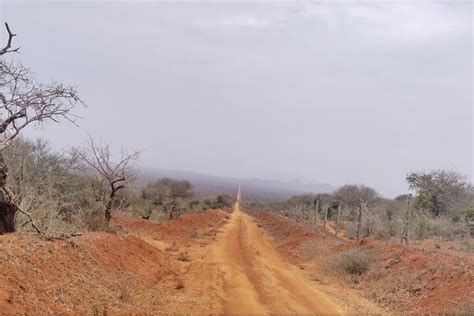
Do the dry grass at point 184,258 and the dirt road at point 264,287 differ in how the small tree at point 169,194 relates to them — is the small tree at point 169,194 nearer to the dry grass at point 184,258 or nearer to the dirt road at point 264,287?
the dry grass at point 184,258

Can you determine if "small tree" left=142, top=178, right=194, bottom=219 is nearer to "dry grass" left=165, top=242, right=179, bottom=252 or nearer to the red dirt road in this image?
"dry grass" left=165, top=242, right=179, bottom=252

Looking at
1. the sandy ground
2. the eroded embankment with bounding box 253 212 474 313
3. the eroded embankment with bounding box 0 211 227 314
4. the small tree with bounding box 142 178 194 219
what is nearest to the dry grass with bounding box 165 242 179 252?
the sandy ground

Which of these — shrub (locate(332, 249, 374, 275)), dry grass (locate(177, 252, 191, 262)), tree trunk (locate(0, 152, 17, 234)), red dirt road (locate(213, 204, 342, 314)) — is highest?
tree trunk (locate(0, 152, 17, 234))

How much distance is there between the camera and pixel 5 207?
1020 cm

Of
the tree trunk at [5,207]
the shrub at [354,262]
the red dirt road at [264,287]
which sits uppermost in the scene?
the tree trunk at [5,207]

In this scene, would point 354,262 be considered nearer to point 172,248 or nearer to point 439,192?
point 172,248

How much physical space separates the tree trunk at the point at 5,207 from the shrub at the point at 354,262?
12.0m

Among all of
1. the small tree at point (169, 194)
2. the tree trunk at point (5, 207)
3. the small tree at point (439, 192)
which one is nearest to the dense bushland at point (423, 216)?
the small tree at point (439, 192)

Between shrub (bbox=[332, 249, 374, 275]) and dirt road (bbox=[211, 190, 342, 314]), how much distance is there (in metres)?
1.68

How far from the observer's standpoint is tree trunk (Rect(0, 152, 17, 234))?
974 cm

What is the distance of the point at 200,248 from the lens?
885 inches

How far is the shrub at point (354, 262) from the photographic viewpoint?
1788 centimetres

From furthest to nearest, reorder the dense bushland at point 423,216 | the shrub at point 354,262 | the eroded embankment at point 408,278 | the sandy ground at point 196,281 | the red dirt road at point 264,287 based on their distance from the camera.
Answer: the dense bushland at point 423,216
the shrub at point 354,262
the eroded embankment at point 408,278
the red dirt road at point 264,287
the sandy ground at point 196,281

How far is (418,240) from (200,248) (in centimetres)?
1214
